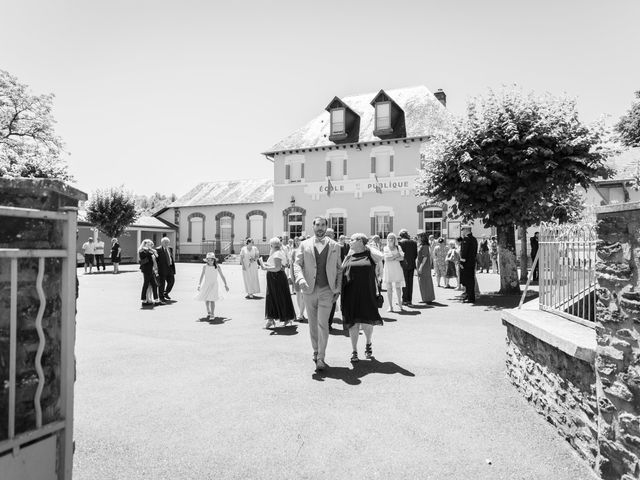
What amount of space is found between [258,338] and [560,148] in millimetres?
8591

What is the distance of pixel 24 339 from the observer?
265cm

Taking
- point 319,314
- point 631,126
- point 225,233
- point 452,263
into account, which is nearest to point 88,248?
point 225,233

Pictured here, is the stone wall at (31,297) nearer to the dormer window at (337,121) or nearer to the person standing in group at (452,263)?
the person standing in group at (452,263)

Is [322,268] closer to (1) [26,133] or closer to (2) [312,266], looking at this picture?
(2) [312,266]

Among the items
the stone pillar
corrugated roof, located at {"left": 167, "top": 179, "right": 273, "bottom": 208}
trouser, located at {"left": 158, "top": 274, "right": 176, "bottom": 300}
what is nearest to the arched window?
corrugated roof, located at {"left": 167, "top": 179, "right": 273, "bottom": 208}

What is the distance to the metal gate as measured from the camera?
2555 millimetres

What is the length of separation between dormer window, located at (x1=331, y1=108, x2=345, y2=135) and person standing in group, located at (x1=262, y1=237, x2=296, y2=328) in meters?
20.3

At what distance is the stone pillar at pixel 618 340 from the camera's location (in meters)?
3.14

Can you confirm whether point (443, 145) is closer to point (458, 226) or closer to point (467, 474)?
point (467, 474)

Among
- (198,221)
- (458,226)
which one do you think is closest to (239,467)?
(458,226)

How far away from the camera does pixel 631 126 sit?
25875 millimetres

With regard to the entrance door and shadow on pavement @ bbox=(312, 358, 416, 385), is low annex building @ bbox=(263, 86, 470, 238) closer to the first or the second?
the entrance door

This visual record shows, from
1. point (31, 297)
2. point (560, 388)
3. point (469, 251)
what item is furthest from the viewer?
point (469, 251)

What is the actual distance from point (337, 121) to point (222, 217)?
12.4 metres
